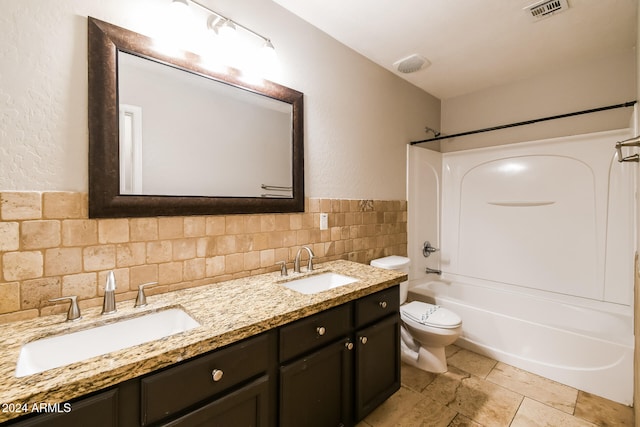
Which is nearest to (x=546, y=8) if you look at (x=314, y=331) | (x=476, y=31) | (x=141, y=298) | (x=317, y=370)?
(x=476, y=31)

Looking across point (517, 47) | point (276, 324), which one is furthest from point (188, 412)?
point (517, 47)

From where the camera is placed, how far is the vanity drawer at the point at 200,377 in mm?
822

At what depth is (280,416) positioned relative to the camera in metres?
1.14

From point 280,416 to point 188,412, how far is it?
41 cm

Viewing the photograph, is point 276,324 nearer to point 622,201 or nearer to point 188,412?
point 188,412

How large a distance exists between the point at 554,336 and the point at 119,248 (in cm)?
285

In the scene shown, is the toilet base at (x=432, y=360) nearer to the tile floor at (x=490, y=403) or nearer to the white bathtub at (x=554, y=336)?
the tile floor at (x=490, y=403)

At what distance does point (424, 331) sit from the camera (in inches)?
83.8

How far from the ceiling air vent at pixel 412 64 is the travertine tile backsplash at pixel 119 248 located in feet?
4.87

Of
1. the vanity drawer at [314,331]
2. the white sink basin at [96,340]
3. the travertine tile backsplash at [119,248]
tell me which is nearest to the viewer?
the white sink basin at [96,340]


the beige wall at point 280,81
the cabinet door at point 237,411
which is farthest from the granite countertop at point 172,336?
the beige wall at point 280,81

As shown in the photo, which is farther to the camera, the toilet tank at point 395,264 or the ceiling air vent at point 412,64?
the ceiling air vent at point 412,64

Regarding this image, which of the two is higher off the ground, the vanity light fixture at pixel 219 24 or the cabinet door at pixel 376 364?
the vanity light fixture at pixel 219 24

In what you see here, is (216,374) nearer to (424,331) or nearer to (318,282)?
(318,282)
